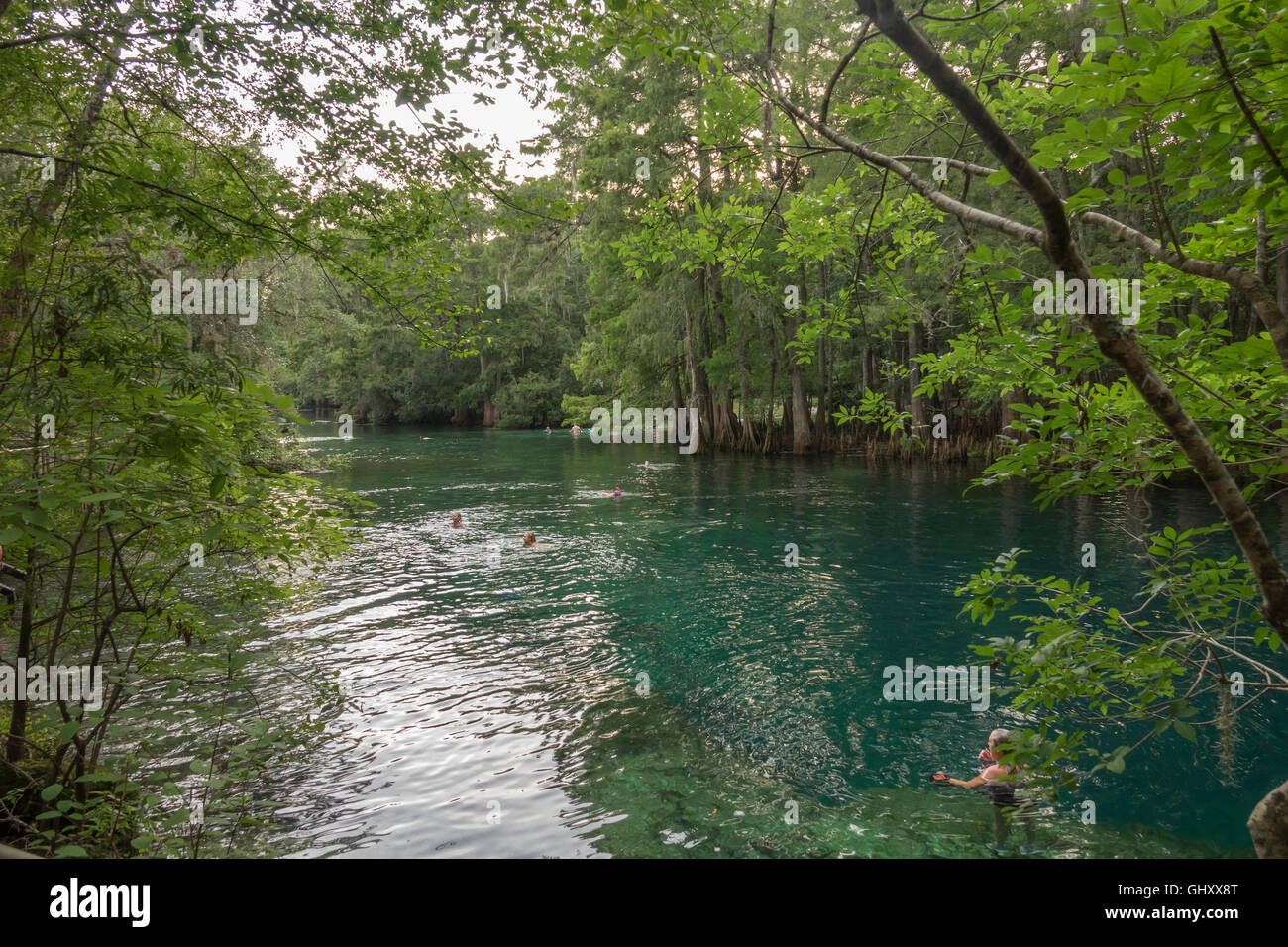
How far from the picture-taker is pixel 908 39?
2211 millimetres

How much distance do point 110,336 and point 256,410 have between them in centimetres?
107

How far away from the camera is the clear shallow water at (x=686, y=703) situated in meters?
5.91

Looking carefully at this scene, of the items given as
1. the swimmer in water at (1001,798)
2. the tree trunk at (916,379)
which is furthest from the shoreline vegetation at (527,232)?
the tree trunk at (916,379)

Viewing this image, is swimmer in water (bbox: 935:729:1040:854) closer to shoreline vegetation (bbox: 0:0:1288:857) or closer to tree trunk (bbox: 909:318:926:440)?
shoreline vegetation (bbox: 0:0:1288:857)

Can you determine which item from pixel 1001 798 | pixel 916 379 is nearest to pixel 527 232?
pixel 1001 798

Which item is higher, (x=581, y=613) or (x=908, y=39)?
(x=908, y=39)

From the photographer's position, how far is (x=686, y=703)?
8641mm

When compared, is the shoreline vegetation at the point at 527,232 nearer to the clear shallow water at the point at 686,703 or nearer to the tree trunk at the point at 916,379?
the clear shallow water at the point at 686,703

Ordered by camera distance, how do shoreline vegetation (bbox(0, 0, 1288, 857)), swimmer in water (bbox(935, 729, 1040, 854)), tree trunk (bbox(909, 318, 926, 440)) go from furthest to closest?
1. tree trunk (bbox(909, 318, 926, 440))
2. swimmer in water (bbox(935, 729, 1040, 854))
3. shoreline vegetation (bbox(0, 0, 1288, 857))

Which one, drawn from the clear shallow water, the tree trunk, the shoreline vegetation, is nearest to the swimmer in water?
the clear shallow water

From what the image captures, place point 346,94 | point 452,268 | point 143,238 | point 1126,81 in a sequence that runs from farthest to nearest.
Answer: point 452,268 < point 346,94 < point 143,238 < point 1126,81

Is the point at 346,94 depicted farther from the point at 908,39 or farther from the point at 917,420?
the point at 917,420

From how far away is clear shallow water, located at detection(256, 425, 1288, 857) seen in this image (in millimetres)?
5914

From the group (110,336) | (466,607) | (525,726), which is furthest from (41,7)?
(466,607)
